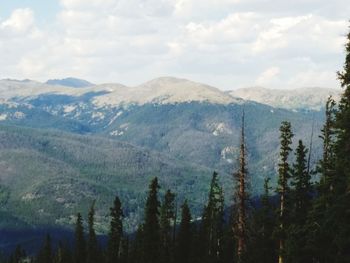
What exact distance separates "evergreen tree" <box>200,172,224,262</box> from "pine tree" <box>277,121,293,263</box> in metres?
32.8

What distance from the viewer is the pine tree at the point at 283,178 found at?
146 feet

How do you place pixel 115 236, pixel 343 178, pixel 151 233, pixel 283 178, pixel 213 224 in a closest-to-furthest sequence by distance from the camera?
pixel 343 178, pixel 283 178, pixel 151 233, pixel 213 224, pixel 115 236

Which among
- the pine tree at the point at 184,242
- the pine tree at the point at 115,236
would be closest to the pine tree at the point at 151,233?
the pine tree at the point at 184,242

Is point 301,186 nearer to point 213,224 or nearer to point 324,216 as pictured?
point 324,216

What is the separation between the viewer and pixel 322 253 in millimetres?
34656

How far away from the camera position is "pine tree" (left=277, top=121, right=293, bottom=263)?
44406 mm

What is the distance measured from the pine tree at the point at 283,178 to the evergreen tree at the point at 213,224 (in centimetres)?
3283

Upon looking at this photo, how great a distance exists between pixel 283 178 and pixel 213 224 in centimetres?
4212

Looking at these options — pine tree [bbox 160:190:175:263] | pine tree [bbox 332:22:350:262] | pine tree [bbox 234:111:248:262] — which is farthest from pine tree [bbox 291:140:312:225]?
pine tree [bbox 160:190:175:263]

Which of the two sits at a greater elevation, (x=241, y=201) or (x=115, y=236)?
(x=241, y=201)

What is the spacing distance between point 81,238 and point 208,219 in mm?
33511

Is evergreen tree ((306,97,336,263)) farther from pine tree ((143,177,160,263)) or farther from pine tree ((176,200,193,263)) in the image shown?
pine tree ((176,200,193,263))

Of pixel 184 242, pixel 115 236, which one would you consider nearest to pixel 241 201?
pixel 184 242

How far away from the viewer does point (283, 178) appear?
45.1 metres
